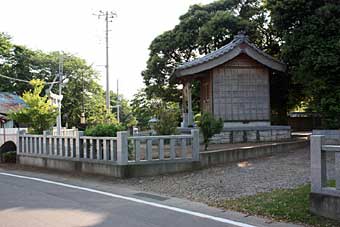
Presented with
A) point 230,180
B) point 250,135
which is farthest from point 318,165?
point 250,135

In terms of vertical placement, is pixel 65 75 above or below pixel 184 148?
above

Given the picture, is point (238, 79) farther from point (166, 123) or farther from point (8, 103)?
point (8, 103)

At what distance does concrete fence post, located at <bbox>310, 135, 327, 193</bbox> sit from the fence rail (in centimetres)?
640

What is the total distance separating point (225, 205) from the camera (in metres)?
8.66

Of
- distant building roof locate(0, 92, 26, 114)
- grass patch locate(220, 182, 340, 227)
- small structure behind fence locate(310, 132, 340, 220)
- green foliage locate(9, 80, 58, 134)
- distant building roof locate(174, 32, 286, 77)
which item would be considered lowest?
grass patch locate(220, 182, 340, 227)

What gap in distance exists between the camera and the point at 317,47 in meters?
16.5

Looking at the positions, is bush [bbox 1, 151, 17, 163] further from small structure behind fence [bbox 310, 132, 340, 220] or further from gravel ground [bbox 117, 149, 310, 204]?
small structure behind fence [bbox 310, 132, 340, 220]

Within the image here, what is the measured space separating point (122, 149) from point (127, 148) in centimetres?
20

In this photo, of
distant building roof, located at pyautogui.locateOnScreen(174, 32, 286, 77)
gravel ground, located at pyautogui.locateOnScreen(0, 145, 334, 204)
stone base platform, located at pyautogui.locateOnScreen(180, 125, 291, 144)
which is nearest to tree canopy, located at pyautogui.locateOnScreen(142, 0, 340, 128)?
distant building roof, located at pyautogui.locateOnScreen(174, 32, 286, 77)

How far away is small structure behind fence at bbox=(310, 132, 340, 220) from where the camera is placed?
702cm

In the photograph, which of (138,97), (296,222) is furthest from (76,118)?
(296,222)

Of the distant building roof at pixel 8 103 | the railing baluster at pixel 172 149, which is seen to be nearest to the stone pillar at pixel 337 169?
the railing baluster at pixel 172 149

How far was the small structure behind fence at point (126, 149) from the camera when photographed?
1288 cm

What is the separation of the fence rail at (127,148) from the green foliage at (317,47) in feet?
21.2
